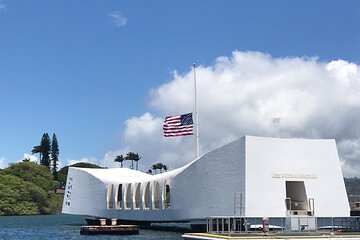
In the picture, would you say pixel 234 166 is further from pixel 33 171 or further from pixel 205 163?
pixel 33 171

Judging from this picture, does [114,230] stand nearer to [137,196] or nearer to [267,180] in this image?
[137,196]

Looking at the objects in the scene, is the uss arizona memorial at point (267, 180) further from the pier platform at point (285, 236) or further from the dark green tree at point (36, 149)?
the dark green tree at point (36, 149)

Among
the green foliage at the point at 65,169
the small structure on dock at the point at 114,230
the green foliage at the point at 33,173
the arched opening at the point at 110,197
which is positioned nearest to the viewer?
the small structure on dock at the point at 114,230

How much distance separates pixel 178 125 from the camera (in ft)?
184

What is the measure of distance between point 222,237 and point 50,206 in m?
99.9

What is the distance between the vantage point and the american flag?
55.9m

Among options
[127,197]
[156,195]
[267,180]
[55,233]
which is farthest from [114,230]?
[267,180]

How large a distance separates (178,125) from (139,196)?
1320cm

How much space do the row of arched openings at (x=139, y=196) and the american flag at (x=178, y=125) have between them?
459 centimetres

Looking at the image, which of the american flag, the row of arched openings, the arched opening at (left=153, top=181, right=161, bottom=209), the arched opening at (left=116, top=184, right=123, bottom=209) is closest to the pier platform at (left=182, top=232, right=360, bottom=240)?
the american flag

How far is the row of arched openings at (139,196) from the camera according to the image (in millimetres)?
59156

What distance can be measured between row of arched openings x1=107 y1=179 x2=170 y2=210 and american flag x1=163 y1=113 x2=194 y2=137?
4586mm

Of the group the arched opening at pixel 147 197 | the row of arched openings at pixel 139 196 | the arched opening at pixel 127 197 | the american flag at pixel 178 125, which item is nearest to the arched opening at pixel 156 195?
the row of arched openings at pixel 139 196

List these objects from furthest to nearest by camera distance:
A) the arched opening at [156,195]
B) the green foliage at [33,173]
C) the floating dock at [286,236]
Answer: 1. the green foliage at [33,173]
2. the arched opening at [156,195]
3. the floating dock at [286,236]
